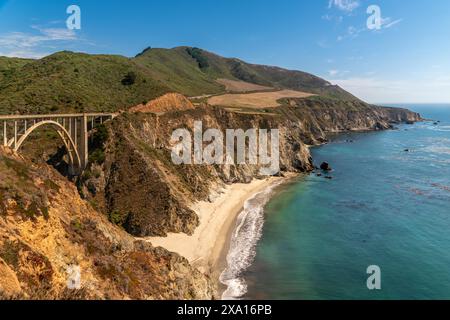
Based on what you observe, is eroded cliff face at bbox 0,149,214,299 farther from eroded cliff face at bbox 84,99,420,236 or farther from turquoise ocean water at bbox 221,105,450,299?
eroded cliff face at bbox 84,99,420,236

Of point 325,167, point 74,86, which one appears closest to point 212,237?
point 74,86

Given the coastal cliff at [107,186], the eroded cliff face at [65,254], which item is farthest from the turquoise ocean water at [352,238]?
the eroded cliff face at [65,254]

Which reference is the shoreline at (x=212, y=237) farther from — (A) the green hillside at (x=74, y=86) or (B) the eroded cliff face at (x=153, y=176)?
(A) the green hillside at (x=74, y=86)

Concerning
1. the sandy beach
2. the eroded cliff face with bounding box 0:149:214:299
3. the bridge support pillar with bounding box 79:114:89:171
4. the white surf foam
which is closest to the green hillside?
the bridge support pillar with bounding box 79:114:89:171

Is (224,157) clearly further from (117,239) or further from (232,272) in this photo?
(117,239)

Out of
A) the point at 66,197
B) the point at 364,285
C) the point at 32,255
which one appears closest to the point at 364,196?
the point at 364,285

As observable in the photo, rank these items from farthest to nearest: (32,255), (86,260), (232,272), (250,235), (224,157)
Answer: (224,157) < (250,235) < (232,272) < (86,260) < (32,255)
